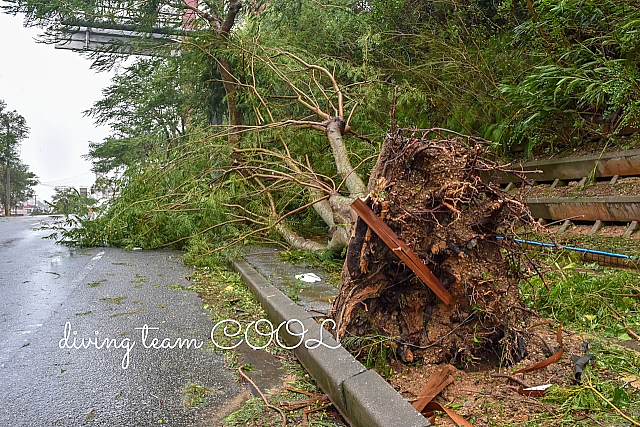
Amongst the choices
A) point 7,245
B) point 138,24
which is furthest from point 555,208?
point 7,245

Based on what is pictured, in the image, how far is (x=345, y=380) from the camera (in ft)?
8.77

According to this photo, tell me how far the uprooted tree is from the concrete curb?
0.79 feet

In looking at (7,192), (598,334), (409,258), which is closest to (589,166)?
(598,334)

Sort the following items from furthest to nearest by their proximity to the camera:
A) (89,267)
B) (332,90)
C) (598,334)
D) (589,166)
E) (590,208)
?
1. (332,90)
2. (89,267)
3. (589,166)
4. (590,208)
5. (598,334)

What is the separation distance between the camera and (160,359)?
3566 millimetres

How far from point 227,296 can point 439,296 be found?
3.12 meters

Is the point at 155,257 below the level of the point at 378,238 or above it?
below

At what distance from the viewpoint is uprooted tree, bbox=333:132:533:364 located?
299 centimetres

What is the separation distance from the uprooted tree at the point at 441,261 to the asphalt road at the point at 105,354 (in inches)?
43.0

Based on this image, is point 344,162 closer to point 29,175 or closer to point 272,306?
point 272,306

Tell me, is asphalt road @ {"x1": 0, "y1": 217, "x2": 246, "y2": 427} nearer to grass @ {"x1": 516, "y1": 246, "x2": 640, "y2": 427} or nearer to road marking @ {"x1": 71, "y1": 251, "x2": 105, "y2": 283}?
road marking @ {"x1": 71, "y1": 251, "x2": 105, "y2": 283}

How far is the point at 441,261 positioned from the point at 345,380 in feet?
3.16

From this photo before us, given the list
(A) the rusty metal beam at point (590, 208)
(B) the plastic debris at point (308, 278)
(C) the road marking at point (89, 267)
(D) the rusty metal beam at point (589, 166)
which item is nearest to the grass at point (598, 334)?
(A) the rusty metal beam at point (590, 208)

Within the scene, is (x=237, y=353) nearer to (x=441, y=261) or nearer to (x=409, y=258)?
(x=409, y=258)
